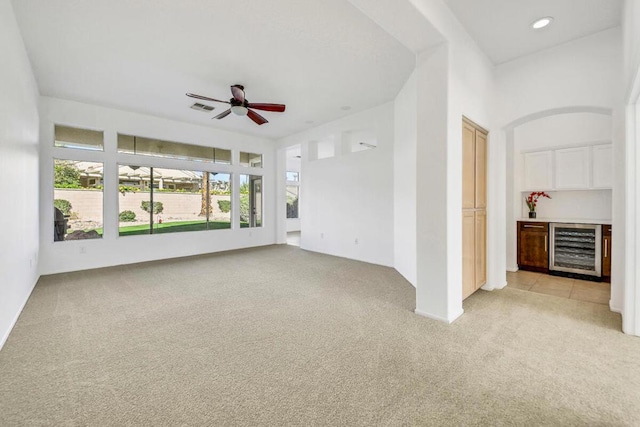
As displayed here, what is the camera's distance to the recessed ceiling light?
9.36 feet

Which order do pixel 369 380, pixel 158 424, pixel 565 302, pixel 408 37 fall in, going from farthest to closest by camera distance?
pixel 565 302, pixel 408 37, pixel 369 380, pixel 158 424

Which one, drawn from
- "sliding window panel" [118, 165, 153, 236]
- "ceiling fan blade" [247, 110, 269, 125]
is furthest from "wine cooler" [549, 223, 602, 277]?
"sliding window panel" [118, 165, 153, 236]

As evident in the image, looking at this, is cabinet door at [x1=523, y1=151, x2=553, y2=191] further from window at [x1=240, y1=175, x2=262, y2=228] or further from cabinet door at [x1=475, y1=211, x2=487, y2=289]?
window at [x1=240, y1=175, x2=262, y2=228]

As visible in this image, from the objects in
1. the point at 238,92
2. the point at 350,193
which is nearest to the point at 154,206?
the point at 238,92

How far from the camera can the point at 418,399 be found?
1686 mm

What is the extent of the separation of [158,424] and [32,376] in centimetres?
123

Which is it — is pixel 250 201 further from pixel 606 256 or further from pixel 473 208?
pixel 606 256

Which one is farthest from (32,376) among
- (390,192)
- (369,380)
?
(390,192)

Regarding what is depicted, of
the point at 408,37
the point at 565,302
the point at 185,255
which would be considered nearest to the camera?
the point at 408,37

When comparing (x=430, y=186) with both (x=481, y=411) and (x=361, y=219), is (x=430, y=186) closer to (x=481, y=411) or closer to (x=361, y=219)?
(x=481, y=411)

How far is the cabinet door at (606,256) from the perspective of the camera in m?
4.12

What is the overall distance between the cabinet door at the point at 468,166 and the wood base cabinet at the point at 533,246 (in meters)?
2.33

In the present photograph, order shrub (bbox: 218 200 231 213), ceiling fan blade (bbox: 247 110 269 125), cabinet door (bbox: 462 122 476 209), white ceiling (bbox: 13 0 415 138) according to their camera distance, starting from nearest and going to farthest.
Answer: white ceiling (bbox: 13 0 415 138) < cabinet door (bbox: 462 122 476 209) < ceiling fan blade (bbox: 247 110 269 125) < shrub (bbox: 218 200 231 213)

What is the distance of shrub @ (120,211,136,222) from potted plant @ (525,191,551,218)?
801cm
